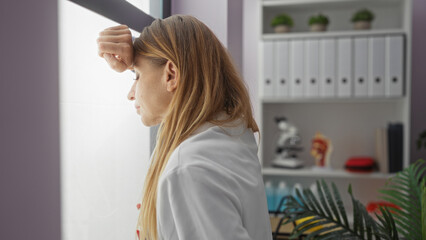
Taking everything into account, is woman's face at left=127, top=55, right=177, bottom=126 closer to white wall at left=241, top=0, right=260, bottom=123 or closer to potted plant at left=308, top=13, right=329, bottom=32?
potted plant at left=308, top=13, right=329, bottom=32

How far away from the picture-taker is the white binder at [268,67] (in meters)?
2.33

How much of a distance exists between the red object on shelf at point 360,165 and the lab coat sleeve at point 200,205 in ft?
6.46

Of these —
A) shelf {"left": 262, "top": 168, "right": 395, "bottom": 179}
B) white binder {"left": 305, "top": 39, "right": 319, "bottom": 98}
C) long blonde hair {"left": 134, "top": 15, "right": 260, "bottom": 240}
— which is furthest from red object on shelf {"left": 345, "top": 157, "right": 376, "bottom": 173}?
long blonde hair {"left": 134, "top": 15, "right": 260, "bottom": 240}

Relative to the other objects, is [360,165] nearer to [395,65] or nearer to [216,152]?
[395,65]

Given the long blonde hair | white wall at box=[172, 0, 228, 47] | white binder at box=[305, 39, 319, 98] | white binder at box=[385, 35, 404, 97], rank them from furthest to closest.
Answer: white binder at box=[305, 39, 319, 98]
white binder at box=[385, 35, 404, 97]
white wall at box=[172, 0, 228, 47]
the long blonde hair

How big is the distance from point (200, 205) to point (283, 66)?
190 centimetres

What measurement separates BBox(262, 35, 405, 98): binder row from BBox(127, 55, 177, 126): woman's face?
1673mm

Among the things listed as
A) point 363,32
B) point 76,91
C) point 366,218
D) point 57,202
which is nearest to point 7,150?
point 57,202

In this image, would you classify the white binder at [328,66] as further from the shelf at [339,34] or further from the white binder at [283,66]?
the white binder at [283,66]

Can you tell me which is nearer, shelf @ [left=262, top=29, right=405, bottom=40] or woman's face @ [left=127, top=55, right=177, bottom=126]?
woman's face @ [left=127, top=55, right=177, bottom=126]

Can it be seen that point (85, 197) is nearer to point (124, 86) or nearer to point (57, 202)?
point (57, 202)

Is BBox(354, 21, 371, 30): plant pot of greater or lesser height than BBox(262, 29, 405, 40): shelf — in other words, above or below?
above

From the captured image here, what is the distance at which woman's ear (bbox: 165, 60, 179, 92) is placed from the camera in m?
0.70

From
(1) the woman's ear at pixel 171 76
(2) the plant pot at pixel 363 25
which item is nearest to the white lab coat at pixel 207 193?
(1) the woman's ear at pixel 171 76
